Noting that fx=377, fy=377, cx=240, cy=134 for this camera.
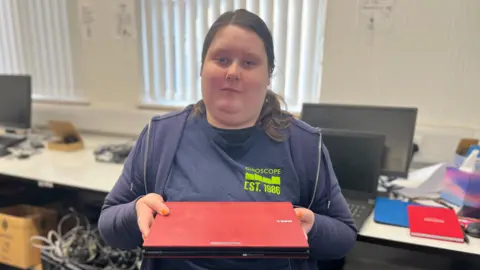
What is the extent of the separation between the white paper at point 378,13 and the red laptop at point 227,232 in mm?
1485

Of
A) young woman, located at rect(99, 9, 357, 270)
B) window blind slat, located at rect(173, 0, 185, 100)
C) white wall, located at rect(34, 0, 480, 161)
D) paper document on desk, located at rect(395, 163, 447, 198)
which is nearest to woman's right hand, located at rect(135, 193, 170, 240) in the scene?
young woman, located at rect(99, 9, 357, 270)

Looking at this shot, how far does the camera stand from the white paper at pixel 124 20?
2586 mm

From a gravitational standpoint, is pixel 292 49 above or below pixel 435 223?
above

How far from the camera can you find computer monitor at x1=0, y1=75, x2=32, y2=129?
2.42m

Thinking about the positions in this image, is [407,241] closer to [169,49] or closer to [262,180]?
[262,180]

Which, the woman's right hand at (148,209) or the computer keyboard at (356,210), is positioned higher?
the woman's right hand at (148,209)

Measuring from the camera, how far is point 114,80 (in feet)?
8.95

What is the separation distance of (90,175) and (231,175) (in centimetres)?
122

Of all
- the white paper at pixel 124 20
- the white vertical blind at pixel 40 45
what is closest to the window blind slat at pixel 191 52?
the white paper at pixel 124 20

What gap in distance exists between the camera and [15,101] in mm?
Result: 2465

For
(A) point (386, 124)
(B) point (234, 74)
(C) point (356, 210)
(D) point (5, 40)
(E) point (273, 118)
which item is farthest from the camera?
(D) point (5, 40)

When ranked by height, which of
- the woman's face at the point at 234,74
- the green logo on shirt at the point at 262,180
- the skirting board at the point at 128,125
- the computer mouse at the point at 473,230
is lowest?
the computer mouse at the point at 473,230

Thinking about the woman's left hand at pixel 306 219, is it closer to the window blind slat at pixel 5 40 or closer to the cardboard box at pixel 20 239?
the cardboard box at pixel 20 239

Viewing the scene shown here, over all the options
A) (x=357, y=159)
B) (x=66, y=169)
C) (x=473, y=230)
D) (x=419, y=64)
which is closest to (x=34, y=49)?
(x=66, y=169)
